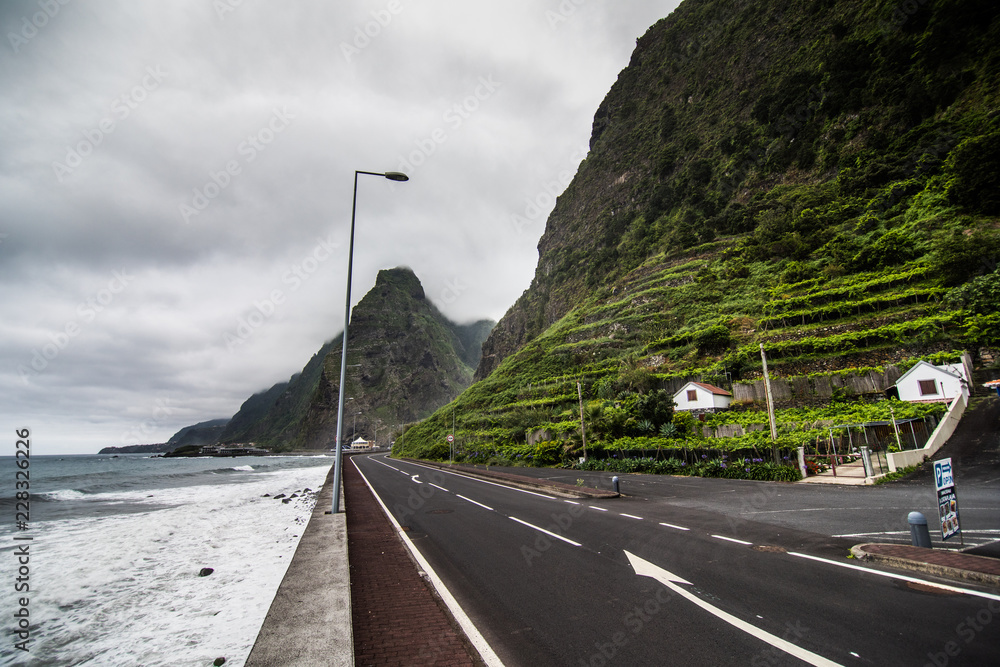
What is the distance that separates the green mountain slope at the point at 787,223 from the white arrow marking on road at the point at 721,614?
2585cm

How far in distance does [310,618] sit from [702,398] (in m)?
36.0

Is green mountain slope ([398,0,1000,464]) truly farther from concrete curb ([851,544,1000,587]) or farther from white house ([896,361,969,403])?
concrete curb ([851,544,1000,587])

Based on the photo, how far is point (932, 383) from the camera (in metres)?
25.0

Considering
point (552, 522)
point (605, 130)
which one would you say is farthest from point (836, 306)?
point (605, 130)

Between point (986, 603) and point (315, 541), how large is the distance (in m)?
10.2

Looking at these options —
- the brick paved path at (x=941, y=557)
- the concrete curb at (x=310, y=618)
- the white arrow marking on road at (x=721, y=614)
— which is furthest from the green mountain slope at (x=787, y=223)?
the concrete curb at (x=310, y=618)

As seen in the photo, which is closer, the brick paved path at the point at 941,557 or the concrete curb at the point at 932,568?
the concrete curb at the point at 932,568

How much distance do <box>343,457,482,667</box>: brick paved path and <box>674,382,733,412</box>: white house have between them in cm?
3169

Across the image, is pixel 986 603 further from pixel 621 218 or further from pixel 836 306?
pixel 621 218

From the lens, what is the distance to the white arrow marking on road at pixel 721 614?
12.3ft

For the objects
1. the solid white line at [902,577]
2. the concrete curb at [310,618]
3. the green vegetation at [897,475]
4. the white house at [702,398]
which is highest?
the white house at [702,398]

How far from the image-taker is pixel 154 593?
26.3 feet

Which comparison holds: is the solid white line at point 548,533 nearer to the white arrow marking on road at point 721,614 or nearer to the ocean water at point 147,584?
the white arrow marking on road at point 721,614

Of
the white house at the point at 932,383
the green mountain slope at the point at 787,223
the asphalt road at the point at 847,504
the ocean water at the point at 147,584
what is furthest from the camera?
the green mountain slope at the point at 787,223
